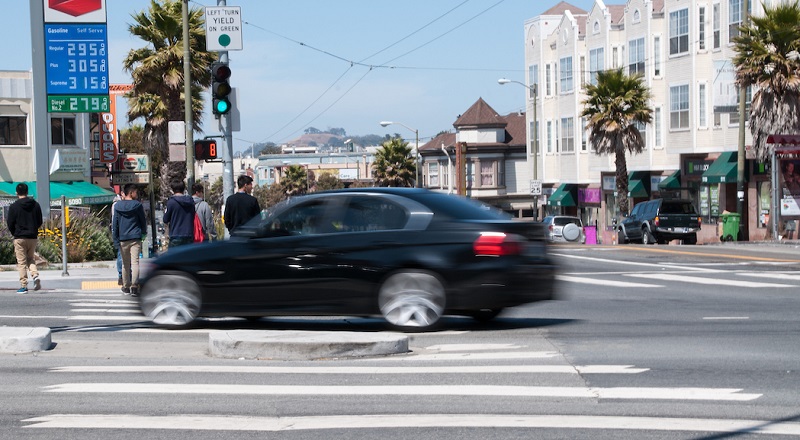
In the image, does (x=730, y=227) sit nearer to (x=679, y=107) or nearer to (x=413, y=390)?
(x=679, y=107)

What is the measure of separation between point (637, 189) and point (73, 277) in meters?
37.9

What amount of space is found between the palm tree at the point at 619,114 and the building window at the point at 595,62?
8.65 meters

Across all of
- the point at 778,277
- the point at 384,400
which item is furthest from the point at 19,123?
the point at 384,400

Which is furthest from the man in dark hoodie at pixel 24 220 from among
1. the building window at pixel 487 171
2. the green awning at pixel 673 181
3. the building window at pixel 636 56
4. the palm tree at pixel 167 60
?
the building window at pixel 487 171

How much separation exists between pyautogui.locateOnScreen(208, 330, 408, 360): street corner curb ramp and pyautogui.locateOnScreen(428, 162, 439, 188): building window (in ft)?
239

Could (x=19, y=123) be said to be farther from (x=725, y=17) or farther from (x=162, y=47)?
(x=725, y=17)

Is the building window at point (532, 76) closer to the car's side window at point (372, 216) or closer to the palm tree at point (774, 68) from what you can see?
the palm tree at point (774, 68)

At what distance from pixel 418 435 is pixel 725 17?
1669 inches

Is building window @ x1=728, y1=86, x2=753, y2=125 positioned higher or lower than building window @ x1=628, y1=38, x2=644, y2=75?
lower

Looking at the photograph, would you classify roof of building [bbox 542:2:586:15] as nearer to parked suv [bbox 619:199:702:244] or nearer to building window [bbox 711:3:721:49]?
building window [bbox 711:3:721:49]

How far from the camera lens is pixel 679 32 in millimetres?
49062

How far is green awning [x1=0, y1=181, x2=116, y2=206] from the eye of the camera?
142 ft

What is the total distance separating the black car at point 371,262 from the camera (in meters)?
11.4

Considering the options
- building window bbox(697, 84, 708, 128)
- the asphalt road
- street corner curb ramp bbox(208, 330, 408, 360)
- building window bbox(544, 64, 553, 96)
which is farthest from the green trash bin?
street corner curb ramp bbox(208, 330, 408, 360)
